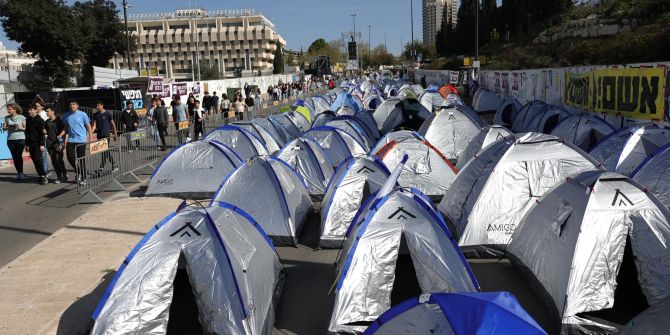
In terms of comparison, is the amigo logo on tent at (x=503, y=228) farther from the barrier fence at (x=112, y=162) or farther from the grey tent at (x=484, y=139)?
the barrier fence at (x=112, y=162)

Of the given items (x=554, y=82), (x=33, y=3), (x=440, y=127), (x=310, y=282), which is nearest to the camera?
(x=310, y=282)

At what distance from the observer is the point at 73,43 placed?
4841cm

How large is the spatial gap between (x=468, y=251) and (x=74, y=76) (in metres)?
54.5

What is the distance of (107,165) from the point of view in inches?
555

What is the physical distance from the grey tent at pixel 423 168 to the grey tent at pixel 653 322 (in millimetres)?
6880

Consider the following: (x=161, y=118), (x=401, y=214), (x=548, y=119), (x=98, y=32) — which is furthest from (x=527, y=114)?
(x=98, y=32)

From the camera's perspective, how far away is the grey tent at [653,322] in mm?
4113

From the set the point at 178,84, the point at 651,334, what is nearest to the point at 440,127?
the point at 651,334

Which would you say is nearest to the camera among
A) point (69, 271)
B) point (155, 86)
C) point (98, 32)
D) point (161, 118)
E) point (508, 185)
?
point (69, 271)

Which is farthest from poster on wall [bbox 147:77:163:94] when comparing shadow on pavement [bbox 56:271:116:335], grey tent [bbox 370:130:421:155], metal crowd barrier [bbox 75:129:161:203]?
shadow on pavement [bbox 56:271:116:335]

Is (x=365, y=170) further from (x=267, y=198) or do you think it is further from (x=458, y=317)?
(x=458, y=317)

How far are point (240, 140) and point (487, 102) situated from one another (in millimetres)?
17704

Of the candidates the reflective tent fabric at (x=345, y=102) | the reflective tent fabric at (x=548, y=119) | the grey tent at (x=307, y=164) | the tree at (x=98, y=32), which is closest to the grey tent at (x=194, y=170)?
the grey tent at (x=307, y=164)

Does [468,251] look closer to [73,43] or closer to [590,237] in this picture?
[590,237]
